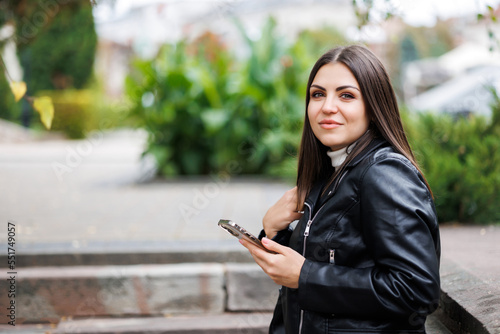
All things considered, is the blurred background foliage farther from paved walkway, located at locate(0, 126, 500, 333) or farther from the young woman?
the young woman

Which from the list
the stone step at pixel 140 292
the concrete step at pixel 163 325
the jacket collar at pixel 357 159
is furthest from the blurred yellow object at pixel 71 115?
the jacket collar at pixel 357 159

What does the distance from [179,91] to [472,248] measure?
209 inches

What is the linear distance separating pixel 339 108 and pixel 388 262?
0.48 m

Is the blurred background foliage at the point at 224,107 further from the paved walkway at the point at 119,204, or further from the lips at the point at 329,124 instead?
the lips at the point at 329,124

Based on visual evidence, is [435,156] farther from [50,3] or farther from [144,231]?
[50,3]

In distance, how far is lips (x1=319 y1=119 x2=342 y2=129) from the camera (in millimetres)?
1597

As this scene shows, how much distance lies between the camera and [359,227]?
1503 mm

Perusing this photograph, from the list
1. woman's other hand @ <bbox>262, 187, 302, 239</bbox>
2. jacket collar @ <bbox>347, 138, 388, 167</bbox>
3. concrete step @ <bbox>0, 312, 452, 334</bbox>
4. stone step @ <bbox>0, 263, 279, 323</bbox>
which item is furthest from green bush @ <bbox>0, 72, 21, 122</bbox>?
jacket collar @ <bbox>347, 138, 388, 167</bbox>

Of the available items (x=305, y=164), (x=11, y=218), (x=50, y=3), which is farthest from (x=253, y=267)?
(x=50, y=3)

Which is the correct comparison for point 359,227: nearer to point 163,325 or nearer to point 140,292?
point 163,325

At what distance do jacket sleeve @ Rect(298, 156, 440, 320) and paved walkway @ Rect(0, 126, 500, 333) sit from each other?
532mm

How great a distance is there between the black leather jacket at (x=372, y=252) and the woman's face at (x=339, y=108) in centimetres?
8

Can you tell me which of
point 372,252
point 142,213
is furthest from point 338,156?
point 142,213

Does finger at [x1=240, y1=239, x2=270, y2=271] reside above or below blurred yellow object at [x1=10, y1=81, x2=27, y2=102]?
below
